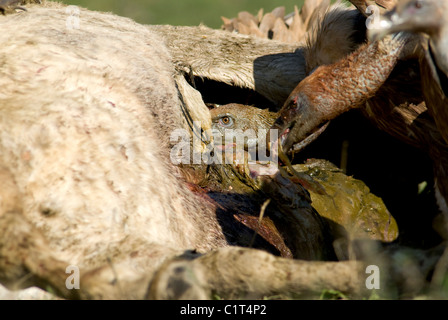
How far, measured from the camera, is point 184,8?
12023mm

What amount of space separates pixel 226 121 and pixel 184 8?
27.3ft

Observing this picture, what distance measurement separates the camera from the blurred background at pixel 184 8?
415 inches

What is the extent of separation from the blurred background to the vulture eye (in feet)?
20.4

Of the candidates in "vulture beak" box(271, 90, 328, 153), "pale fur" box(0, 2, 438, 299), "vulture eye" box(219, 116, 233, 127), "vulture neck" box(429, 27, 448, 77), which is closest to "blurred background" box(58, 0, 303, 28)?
"vulture eye" box(219, 116, 233, 127)

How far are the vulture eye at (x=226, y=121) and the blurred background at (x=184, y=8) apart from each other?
6216mm

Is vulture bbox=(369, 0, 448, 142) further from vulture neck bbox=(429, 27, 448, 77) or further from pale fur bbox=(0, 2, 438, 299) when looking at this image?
pale fur bbox=(0, 2, 438, 299)

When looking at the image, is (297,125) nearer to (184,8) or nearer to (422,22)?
(422,22)

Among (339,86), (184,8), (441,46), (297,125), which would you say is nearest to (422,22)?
(441,46)

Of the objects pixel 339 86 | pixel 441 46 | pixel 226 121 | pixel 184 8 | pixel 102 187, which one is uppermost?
pixel 441 46

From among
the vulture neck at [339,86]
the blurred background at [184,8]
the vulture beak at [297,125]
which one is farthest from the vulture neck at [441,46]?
the blurred background at [184,8]

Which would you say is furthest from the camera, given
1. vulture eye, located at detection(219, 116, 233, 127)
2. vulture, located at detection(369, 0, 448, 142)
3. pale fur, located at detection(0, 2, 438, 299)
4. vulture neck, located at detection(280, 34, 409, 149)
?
vulture eye, located at detection(219, 116, 233, 127)

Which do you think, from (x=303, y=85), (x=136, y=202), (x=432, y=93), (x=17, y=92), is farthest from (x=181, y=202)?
(x=303, y=85)

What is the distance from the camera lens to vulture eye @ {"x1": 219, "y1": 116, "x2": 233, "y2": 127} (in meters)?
4.28
